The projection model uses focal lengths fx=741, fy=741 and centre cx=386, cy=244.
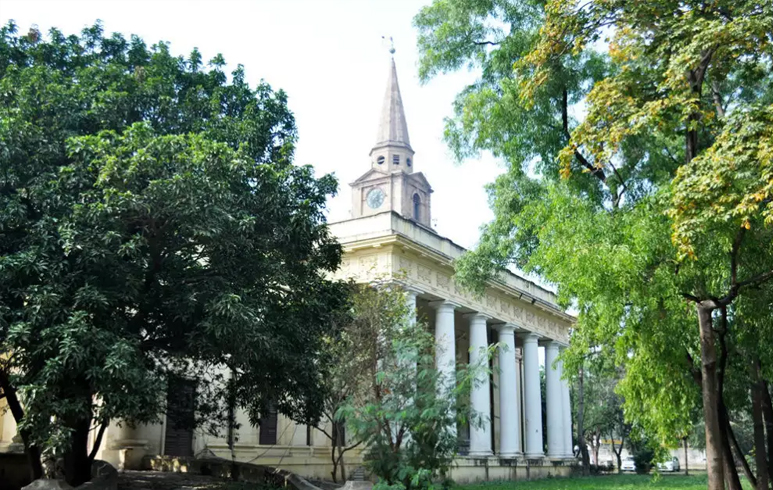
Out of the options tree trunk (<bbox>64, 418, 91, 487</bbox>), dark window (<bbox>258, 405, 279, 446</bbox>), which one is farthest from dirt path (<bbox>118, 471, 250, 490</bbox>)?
dark window (<bbox>258, 405, 279, 446</bbox>)

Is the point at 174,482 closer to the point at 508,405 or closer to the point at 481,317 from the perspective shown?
the point at 481,317

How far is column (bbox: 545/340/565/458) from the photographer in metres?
36.6

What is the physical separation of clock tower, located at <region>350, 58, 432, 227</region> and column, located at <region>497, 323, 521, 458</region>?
2842 centimetres

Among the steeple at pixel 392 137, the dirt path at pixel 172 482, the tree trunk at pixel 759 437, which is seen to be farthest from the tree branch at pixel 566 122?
the steeple at pixel 392 137

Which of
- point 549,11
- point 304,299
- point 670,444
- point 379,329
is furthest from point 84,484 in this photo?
point 549,11

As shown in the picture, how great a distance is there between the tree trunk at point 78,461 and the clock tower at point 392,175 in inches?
1828

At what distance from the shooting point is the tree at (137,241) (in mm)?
10984

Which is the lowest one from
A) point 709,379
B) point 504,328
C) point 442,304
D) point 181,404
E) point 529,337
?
point 181,404

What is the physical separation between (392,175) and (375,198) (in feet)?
9.35

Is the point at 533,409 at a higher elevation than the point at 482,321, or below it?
below

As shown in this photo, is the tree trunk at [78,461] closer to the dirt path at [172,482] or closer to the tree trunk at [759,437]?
the dirt path at [172,482]

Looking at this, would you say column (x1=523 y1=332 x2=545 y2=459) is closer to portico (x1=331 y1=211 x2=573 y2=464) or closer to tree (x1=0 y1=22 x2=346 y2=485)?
portico (x1=331 y1=211 x2=573 y2=464)

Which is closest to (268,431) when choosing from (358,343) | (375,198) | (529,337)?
(358,343)

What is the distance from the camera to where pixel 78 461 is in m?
13.2
